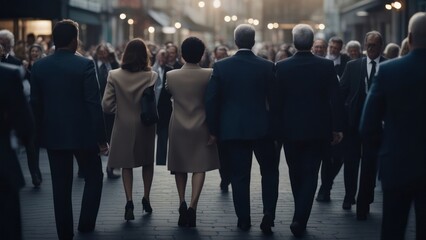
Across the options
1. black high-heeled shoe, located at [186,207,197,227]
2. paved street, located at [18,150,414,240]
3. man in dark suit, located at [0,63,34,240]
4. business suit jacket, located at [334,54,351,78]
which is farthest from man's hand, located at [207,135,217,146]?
business suit jacket, located at [334,54,351,78]

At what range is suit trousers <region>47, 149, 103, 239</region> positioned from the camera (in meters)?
8.38

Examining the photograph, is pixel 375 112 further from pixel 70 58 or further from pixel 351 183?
pixel 351 183

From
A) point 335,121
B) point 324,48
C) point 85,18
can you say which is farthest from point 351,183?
point 85,18

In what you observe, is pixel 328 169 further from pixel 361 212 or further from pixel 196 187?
pixel 196 187

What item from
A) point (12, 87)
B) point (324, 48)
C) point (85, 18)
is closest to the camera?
point (12, 87)

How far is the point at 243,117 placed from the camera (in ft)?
30.0

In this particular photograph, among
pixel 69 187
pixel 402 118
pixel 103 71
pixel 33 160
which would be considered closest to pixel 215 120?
pixel 69 187

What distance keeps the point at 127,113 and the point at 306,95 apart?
1.91 m

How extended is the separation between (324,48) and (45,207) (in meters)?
4.69

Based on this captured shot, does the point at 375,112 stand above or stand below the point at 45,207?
above

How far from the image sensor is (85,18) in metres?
41.3

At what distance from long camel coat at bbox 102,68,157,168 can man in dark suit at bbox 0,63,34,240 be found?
364 cm

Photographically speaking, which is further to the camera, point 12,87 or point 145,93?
point 145,93

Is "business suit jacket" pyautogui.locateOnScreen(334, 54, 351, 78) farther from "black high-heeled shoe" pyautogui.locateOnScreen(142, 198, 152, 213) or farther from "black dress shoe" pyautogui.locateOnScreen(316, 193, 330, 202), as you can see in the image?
"black high-heeled shoe" pyautogui.locateOnScreen(142, 198, 152, 213)
